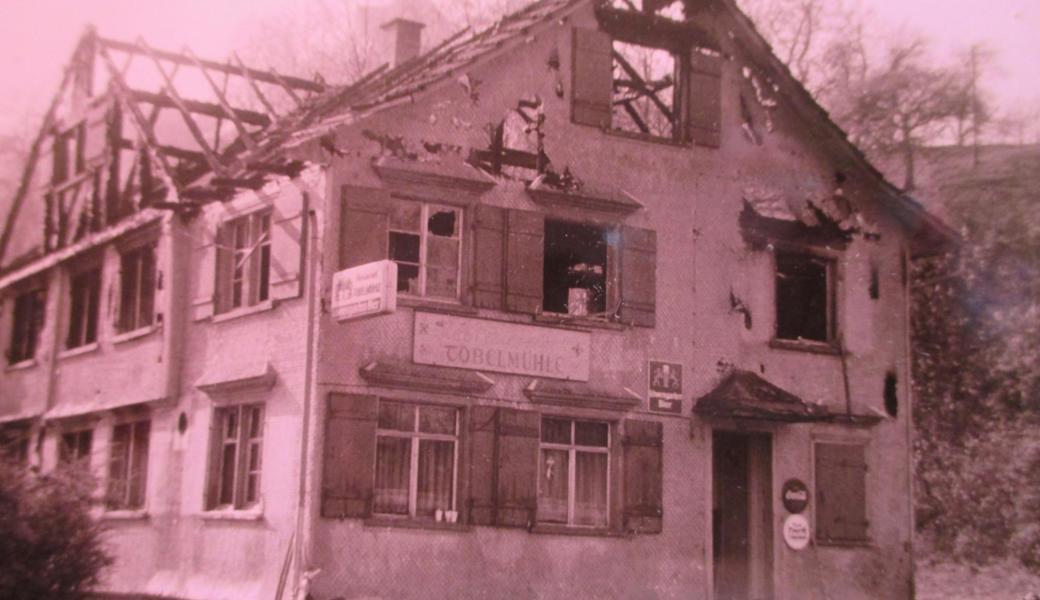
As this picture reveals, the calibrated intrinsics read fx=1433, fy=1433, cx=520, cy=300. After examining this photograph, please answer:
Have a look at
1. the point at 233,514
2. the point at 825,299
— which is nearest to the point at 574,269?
the point at 825,299

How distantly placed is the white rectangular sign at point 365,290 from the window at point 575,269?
317 centimetres

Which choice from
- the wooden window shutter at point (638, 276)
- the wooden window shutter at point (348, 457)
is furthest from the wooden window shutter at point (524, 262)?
the wooden window shutter at point (348, 457)

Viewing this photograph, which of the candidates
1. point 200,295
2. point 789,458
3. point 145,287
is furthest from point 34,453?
point 789,458

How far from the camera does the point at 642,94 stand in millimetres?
21781

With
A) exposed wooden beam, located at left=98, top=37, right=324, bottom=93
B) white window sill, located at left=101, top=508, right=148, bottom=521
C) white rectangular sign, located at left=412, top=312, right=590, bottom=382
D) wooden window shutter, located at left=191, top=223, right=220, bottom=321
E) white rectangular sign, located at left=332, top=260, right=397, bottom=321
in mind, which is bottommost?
white window sill, located at left=101, top=508, right=148, bottom=521

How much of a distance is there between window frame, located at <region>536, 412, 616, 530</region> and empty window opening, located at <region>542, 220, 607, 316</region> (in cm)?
142

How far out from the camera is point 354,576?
1647 centimetres

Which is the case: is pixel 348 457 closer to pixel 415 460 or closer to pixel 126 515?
pixel 415 460

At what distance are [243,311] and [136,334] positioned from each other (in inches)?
130

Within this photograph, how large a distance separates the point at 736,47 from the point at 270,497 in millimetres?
9358

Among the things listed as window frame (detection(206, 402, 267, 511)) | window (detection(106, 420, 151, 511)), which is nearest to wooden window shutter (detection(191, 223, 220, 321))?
window frame (detection(206, 402, 267, 511))

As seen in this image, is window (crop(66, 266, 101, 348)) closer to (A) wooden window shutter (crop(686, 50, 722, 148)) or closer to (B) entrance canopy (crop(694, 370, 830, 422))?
(A) wooden window shutter (crop(686, 50, 722, 148))

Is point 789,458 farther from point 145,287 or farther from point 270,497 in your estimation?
point 145,287

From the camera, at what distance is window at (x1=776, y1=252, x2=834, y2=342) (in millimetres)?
20719
